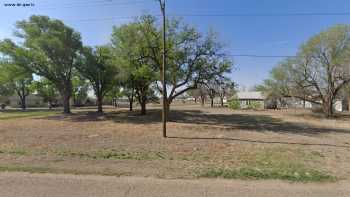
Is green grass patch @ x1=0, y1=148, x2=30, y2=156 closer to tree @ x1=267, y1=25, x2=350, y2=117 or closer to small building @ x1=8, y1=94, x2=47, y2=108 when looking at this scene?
tree @ x1=267, y1=25, x2=350, y2=117

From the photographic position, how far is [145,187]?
4125mm

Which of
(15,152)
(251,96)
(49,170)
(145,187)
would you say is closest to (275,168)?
(145,187)

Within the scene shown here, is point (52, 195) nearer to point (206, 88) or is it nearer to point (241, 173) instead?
point (241, 173)

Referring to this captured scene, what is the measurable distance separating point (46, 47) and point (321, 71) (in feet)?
104

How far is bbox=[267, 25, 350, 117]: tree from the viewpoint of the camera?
888 inches

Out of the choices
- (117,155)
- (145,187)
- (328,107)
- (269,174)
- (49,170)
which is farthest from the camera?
(328,107)

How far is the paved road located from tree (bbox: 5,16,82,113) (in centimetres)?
2170

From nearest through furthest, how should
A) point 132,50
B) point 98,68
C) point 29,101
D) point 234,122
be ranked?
point 132,50 < point 234,122 < point 98,68 < point 29,101

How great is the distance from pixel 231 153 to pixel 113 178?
450 centimetres

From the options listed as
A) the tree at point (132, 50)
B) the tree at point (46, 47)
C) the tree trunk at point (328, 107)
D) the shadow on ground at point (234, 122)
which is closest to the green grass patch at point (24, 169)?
the shadow on ground at point (234, 122)

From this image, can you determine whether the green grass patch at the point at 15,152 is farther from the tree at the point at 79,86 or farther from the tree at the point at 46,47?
the tree at the point at 79,86

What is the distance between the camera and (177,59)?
17.0m

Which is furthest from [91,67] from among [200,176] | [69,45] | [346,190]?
[346,190]

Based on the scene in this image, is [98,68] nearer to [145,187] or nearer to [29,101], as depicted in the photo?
[145,187]
